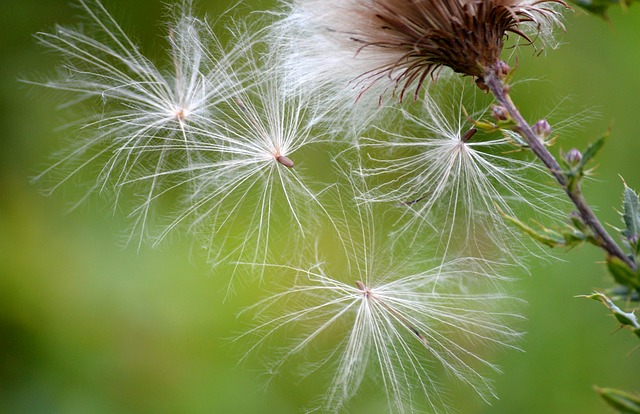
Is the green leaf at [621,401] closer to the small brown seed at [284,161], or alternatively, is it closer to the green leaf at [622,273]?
the green leaf at [622,273]

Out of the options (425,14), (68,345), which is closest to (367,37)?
(425,14)

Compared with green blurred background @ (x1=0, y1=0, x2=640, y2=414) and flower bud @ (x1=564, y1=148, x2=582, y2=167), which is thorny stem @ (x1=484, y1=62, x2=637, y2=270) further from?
green blurred background @ (x1=0, y1=0, x2=640, y2=414)

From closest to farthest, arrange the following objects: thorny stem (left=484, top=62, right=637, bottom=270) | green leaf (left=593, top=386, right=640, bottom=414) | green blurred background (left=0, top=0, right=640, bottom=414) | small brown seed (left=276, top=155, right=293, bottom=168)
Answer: green leaf (left=593, top=386, right=640, bottom=414), thorny stem (left=484, top=62, right=637, bottom=270), small brown seed (left=276, top=155, right=293, bottom=168), green blurred background (left=0, top=0, right=640, bottom=414)

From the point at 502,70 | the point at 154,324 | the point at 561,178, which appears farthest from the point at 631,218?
the point at 154,324

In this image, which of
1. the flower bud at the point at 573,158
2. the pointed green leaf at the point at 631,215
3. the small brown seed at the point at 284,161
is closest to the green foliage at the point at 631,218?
the pointed green leaf at the point at 631,215

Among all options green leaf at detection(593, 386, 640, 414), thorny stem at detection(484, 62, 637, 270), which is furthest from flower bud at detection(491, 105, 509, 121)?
green leaf at detection(593, 386, 640, 414)

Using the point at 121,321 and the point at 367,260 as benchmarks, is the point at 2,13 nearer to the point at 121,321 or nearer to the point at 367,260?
the point at 121,321
